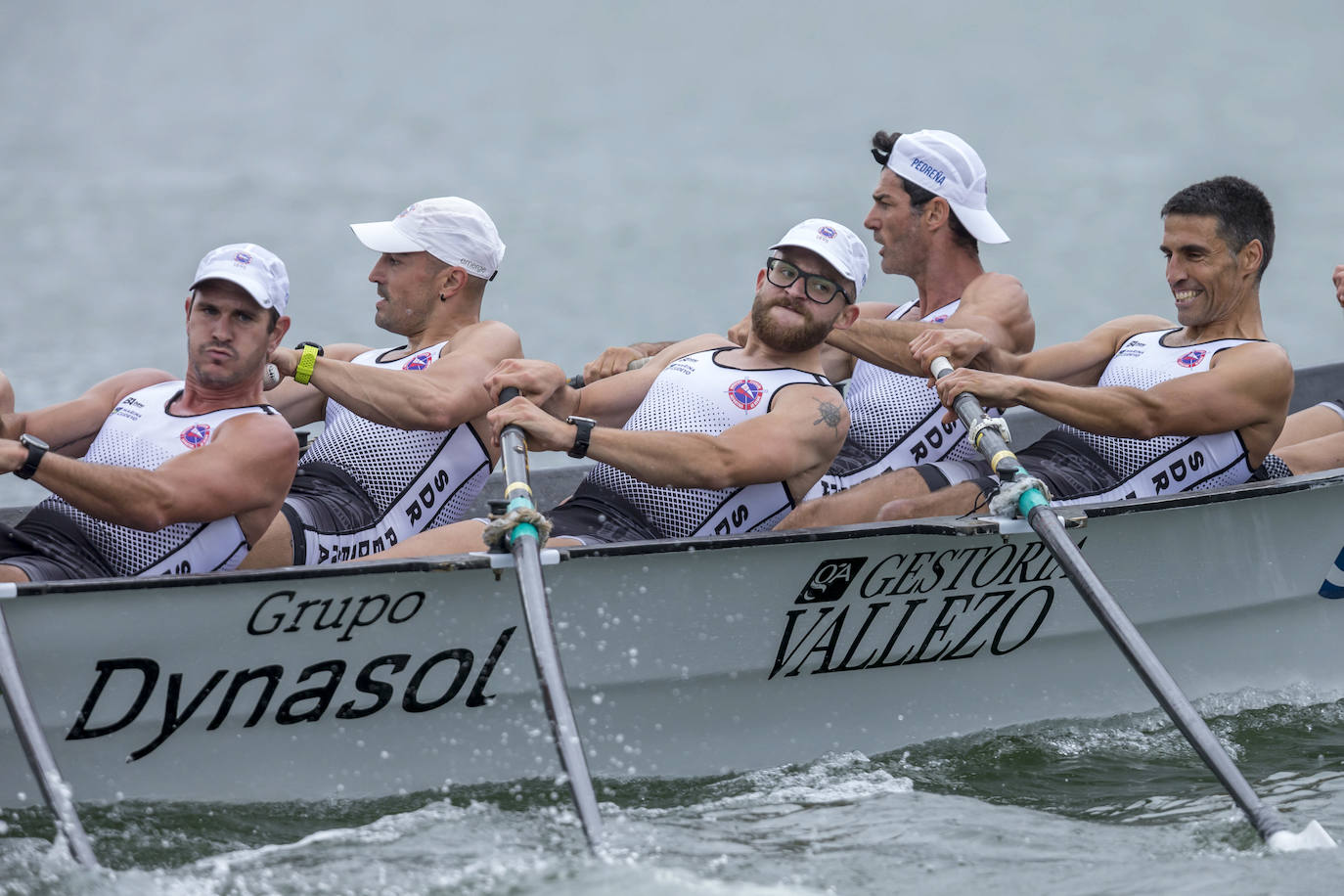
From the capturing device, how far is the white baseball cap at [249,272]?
4266mm

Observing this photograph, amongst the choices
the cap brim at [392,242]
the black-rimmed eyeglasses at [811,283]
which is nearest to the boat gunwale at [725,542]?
the black-rimmed eyeglasses at [811,283]

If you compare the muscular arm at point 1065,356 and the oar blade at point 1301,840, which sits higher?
the muscular arm at point 1065,356

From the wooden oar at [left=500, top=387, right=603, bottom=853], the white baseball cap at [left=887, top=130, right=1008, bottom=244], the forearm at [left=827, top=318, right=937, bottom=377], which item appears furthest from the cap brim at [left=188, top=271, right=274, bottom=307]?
the white baseball cap at [left=887, top=130, right=1008, bottom=244]

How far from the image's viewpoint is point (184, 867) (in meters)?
3.55

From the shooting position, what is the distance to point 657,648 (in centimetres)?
416

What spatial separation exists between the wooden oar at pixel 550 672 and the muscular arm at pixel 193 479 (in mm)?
792

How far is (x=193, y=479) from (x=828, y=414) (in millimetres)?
1804

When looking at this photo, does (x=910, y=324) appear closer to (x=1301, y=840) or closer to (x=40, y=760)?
(x=1301, y=840)

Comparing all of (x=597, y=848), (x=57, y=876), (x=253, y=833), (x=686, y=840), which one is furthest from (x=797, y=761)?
(x=57, y=876)

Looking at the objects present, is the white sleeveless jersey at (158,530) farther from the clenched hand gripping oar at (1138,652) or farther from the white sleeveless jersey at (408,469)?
the clenched hand gripping oar at (1138,652)

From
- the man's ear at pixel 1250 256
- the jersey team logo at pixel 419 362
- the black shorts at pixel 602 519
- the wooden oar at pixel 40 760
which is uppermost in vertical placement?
the man's ear at pixel 1250 256

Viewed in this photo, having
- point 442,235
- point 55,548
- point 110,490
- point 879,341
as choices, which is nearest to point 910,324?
point 879,341

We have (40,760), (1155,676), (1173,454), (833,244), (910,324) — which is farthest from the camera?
(910,324)

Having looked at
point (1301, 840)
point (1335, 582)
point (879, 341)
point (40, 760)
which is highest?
point (879, 341)
